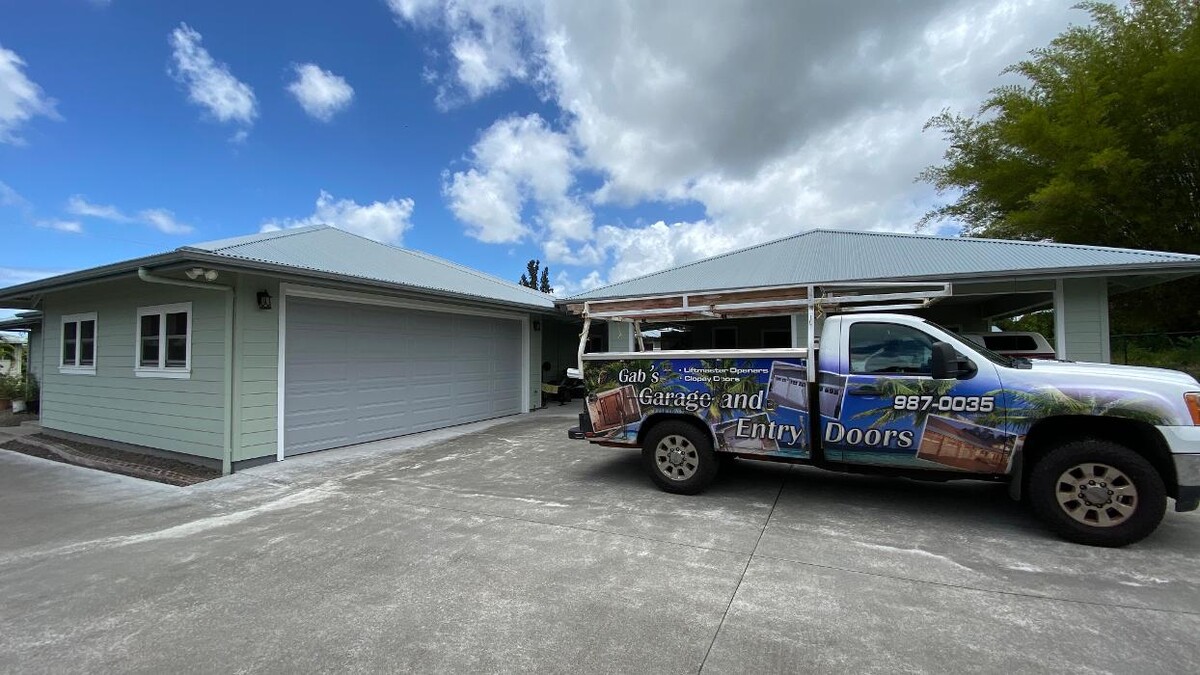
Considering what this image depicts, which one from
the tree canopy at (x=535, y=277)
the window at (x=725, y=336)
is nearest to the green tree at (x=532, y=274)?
the tree canopy at (x=535, y=277)

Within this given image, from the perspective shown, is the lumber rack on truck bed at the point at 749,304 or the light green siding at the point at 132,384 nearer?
the lumber rack on truck bed at the point at 749,304

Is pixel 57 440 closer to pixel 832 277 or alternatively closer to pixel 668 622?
pixel 668 622

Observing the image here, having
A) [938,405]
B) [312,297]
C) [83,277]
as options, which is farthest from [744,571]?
[83,277]

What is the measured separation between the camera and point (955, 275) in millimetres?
8656

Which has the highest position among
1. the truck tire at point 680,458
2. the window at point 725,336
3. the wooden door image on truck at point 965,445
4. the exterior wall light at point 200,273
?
the exterior wall light at point 200,273

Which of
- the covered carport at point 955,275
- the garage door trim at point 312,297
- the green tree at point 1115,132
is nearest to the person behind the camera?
the garage door trim at point 312,297

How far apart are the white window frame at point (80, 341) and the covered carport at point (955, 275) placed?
28.2 ft

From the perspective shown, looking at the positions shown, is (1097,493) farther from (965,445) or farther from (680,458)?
(680,458)

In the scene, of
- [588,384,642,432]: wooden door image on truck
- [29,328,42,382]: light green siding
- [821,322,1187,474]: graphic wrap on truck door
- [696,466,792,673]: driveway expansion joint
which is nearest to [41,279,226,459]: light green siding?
[588,384,642,432]: wooden door image on truck

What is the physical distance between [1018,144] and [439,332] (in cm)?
1413

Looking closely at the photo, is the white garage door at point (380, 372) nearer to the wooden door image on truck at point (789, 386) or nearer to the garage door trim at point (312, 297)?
the garage door trim at point (312, 297)

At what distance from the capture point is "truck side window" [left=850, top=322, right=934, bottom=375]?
4.55 m

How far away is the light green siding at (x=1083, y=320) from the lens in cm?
846

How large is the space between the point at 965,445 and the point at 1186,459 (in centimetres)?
135
